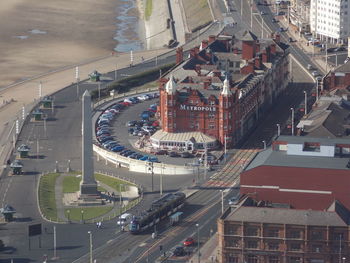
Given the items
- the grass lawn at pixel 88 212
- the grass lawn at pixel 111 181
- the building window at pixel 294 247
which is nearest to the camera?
the building window at pixel 294 247

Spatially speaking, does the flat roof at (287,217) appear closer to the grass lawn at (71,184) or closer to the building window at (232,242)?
the building window at (232,242)

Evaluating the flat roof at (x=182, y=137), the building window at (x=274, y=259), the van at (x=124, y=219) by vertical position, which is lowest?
the building window at (x=274, y=259)

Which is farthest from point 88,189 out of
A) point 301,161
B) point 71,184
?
point 301,161

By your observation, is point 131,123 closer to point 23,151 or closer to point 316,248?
point 23,151

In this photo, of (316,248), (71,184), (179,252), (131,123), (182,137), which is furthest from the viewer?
(131,123)

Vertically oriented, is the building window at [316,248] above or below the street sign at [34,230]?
below

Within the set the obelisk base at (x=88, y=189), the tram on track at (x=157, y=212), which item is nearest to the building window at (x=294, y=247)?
the tram on track at (x=157, y=212)
